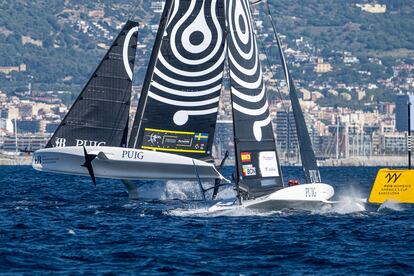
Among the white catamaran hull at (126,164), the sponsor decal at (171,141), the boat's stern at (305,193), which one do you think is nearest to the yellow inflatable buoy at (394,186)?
the boat's stern at (305,193)

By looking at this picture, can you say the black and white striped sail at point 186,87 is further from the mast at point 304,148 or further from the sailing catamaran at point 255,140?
the mast at point 304,148

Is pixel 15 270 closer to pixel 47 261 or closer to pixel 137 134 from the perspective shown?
pixel 47 261

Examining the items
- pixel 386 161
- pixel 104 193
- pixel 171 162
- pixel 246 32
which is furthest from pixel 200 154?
pixel 386 161

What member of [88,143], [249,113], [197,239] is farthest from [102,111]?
[197,239]

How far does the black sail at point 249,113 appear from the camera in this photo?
36.7 meters

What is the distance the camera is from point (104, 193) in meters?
50.7

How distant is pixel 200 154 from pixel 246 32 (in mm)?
3944

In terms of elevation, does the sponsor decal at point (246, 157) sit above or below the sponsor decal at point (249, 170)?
above

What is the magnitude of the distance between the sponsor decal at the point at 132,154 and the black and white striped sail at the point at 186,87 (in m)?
0.57

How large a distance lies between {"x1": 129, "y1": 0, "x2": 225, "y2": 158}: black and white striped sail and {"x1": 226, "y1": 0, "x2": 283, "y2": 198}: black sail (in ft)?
7.17

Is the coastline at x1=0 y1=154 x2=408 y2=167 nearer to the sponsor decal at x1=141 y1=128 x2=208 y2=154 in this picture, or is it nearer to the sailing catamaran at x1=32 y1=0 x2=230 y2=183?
the sailing catamaran at x1=32 y1=0 x2=230 y2=183

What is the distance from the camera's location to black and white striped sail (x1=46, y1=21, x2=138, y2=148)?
4041 cm

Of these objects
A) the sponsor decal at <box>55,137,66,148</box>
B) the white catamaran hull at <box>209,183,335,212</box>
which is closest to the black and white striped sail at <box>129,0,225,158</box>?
the sponsor decal at <box>55,137,66,148</box>

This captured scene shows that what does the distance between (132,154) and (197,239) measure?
27.2 ft
